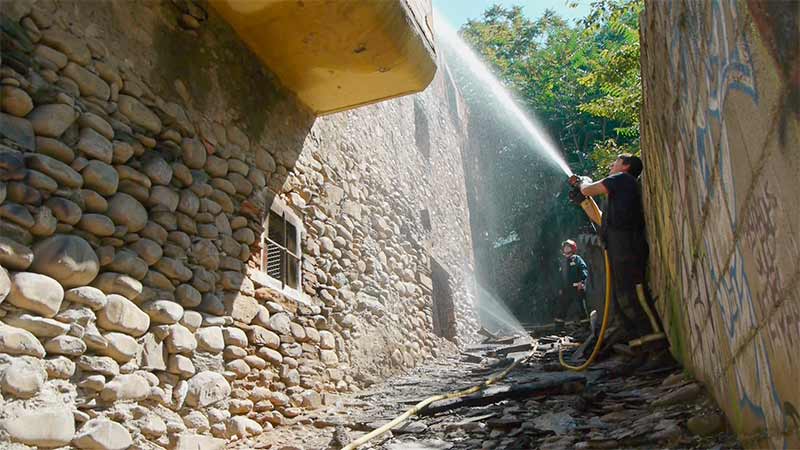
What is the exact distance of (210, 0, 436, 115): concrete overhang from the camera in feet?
12.9

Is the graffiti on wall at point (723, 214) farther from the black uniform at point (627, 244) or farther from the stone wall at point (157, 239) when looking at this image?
the stone wall at point (157, 239)

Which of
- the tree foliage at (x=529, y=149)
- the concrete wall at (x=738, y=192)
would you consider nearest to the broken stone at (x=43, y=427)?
the concrete wall at (x=738, y=192)

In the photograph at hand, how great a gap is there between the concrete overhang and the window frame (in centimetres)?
101

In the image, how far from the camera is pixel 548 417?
11.1 ft

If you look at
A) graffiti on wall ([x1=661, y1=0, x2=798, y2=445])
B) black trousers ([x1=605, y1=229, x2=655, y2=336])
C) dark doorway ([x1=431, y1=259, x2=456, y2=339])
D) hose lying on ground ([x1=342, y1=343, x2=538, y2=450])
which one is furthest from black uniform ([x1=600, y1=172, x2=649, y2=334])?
dark doorway ([x1=431, y1=259, x2=456, y2=339])

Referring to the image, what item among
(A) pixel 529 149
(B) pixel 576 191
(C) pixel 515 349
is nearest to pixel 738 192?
(B) pixel 576 191

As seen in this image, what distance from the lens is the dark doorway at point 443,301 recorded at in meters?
9.03

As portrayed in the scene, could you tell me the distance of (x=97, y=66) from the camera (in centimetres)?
304

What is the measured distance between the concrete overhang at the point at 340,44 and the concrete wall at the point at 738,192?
1.83 m

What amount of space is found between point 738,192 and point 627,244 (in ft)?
10.3

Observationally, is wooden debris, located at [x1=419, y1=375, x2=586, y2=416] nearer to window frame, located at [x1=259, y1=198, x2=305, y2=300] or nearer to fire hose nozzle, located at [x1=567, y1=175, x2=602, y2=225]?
window frame, located at [x1=259, y1=198, x2=305, y2=300]

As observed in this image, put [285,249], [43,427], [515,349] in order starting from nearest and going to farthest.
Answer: [43,427], [285,249], [515,349]

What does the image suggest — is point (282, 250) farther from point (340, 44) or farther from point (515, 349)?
point (515, 349)

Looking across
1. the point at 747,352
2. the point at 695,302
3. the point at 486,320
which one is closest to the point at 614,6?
the point at 486,320
